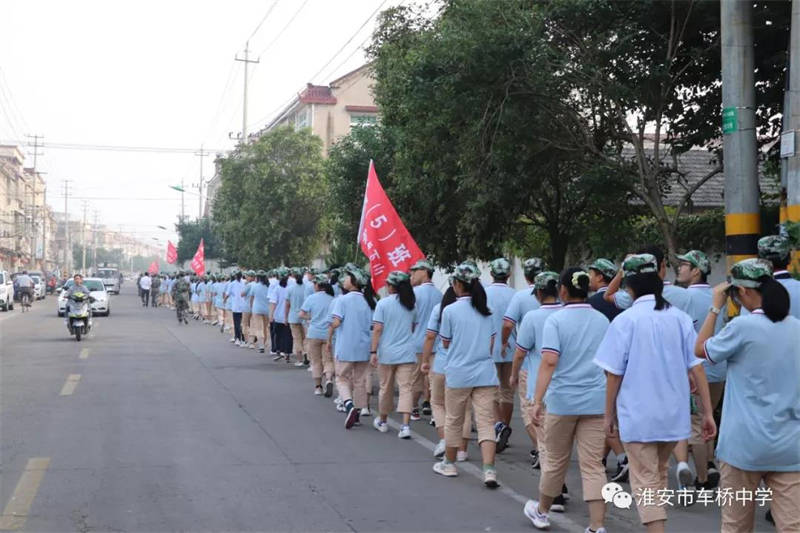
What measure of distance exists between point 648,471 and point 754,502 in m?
0.67

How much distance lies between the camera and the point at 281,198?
38500 mm

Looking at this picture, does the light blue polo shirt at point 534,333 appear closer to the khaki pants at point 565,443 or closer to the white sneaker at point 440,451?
the khaki pants at point 565,443

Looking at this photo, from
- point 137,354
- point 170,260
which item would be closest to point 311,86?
point 170,260

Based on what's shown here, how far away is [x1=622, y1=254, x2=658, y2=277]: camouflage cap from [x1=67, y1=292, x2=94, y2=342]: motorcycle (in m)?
19.9

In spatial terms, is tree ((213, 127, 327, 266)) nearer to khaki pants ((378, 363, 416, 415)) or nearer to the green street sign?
khaki pants ((378, 363, 416, 415))

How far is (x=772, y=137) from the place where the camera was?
13367 millimetres

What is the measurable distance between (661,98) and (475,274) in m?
5.73

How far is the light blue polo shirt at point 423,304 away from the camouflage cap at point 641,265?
5244 mm

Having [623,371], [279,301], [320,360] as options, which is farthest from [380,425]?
[279,301]

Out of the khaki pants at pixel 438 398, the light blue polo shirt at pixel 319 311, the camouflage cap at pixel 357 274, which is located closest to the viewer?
the khaki pants at pixel 438 398

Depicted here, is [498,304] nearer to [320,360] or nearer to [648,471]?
[648,471]

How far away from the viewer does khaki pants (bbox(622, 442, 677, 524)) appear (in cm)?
545

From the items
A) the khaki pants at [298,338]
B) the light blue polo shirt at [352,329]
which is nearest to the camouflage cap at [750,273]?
the light blue polo shirt at [352,329]

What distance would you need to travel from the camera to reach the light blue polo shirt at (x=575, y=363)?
6.39m
